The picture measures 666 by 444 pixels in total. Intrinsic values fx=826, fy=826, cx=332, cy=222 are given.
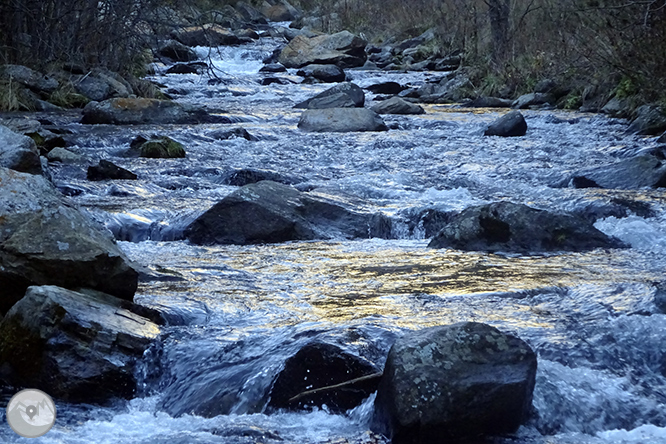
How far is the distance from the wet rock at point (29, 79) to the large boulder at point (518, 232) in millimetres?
9155

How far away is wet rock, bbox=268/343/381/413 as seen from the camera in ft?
10.2

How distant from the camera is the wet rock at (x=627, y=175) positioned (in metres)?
7.13

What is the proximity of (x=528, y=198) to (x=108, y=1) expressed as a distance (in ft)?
15.4

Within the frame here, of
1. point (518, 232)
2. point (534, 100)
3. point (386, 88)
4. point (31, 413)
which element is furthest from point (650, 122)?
point (31, 413)

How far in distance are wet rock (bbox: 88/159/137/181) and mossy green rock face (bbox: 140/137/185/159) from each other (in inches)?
47.5

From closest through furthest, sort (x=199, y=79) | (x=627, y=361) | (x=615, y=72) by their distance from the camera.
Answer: (x=627, y=361) → (x=615, y=72) → (x=199, y=79)

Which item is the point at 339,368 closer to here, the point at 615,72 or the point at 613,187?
the point at 613,187

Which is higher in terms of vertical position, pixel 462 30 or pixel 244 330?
pixel 462 30

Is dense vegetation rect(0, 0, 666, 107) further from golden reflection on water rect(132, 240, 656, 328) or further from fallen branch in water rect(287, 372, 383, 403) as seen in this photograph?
fallen branch in water rect(287, 372, 383, 403)

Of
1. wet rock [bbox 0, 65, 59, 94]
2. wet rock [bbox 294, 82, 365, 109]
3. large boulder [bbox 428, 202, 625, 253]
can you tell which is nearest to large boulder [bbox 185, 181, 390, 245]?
large boulder [bbox 428, 202, 625, 253]

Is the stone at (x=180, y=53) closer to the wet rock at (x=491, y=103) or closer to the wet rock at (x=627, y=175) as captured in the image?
the wet rock at (x=491, y=103)

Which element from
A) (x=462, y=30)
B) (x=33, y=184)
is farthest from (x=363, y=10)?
(x=33, y=184)

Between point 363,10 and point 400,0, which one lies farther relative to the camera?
point 363,10

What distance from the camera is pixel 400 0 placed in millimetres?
28016
